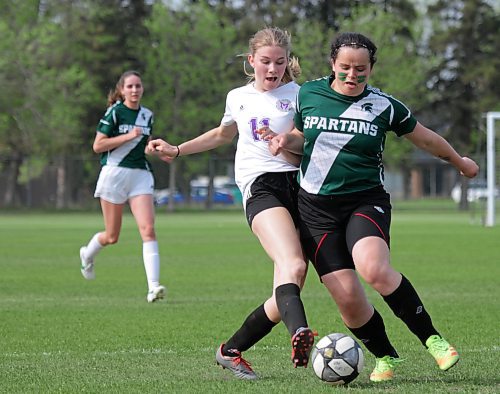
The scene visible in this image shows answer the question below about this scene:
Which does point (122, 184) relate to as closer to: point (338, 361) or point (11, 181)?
point (338, 361)

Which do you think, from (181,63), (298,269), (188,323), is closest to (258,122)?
(298,269)

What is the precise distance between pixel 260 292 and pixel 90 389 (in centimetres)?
661

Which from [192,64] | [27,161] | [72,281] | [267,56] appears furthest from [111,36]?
[267,56]

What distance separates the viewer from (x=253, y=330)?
22.5 ft

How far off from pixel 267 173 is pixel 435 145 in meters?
1.02

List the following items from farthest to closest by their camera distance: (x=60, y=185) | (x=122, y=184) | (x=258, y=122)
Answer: (x=60, y=185) → (x=122, y=184) → (x=258, y=122)

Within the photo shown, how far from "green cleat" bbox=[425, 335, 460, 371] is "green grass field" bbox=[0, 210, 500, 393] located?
0.14m

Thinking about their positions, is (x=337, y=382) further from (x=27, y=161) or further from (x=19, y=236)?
(x=27, y=161)

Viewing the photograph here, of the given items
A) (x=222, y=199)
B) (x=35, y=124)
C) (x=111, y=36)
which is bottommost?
(x=222, y=199)

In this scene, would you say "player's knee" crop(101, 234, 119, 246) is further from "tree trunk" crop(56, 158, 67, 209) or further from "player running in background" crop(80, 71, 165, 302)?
"tree trunk" crop(56, 158, 67, 209)

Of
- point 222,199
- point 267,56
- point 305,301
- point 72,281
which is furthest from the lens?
point 222,199

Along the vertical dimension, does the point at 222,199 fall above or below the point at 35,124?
below

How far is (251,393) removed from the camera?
623cm

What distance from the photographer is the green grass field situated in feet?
21.9
